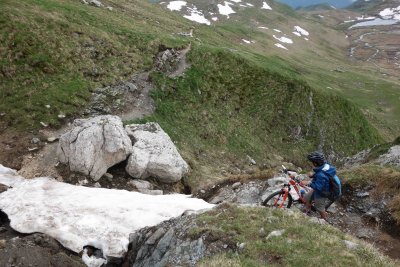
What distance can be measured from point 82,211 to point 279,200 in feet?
34.9

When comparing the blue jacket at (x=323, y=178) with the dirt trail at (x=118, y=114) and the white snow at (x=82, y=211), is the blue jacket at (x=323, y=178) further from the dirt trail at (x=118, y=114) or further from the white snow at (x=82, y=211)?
the dirt trail at (x=118, y=114)

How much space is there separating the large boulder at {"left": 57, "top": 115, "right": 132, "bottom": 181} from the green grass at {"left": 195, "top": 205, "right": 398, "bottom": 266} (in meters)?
12.8

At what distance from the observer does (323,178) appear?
59.2 feet

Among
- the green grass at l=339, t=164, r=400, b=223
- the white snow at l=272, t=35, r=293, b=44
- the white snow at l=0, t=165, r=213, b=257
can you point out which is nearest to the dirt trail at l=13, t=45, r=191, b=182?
the white snow at l=0, t=165, r=213, b=257

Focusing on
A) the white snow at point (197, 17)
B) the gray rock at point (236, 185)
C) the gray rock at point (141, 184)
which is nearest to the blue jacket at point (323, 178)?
the gray rock at point (236, 185)

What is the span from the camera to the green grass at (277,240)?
13.1m

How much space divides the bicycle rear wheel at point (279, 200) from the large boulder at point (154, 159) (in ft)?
35.7

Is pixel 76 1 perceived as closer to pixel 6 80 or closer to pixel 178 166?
pixel 6 80

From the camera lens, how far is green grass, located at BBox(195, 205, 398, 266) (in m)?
13.1

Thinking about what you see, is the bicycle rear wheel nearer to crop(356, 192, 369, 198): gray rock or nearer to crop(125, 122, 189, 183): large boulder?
crop(356, 192, 369, 198): gray rock

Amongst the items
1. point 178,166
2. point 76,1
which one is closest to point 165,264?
point 178,166

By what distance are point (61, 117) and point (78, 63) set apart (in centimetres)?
859

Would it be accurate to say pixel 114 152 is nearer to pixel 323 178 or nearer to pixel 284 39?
pixel 323 178

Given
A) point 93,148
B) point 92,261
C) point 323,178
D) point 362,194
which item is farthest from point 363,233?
point 93,148
